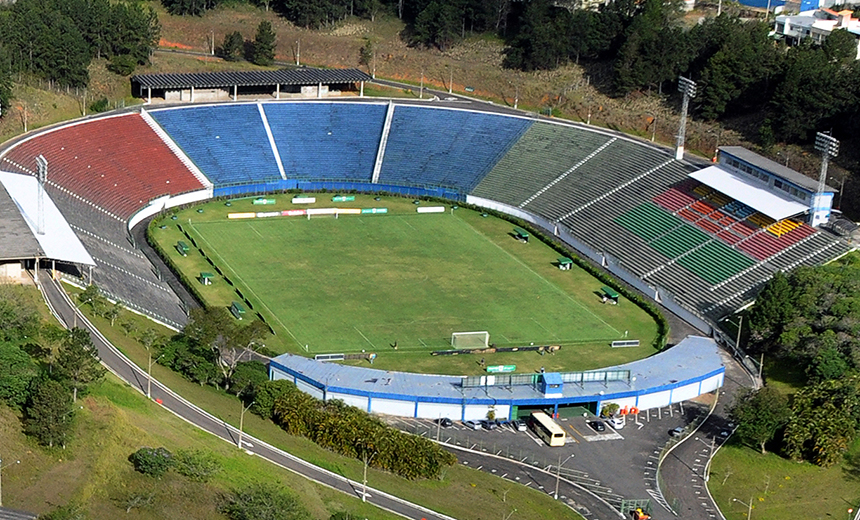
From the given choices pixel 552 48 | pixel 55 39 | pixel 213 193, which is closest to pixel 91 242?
pixel 213 193

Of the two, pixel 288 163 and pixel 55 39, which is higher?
pixel 55 39

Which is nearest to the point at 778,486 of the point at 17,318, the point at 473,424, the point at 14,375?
the point at 473,424

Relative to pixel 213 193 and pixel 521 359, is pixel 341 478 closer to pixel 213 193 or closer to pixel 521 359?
pixel 521 359

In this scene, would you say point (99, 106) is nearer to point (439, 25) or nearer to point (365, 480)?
point (439, 25)

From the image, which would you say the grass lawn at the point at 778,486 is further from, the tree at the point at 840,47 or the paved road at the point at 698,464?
the tree at the point at 840,47

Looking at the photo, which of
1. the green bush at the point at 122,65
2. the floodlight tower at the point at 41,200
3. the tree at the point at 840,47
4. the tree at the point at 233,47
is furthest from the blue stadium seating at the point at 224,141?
the tree at the point at 840,47

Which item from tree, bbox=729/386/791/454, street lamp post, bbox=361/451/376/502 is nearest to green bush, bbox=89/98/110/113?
street lamp post, bbox=361/451/376/502
